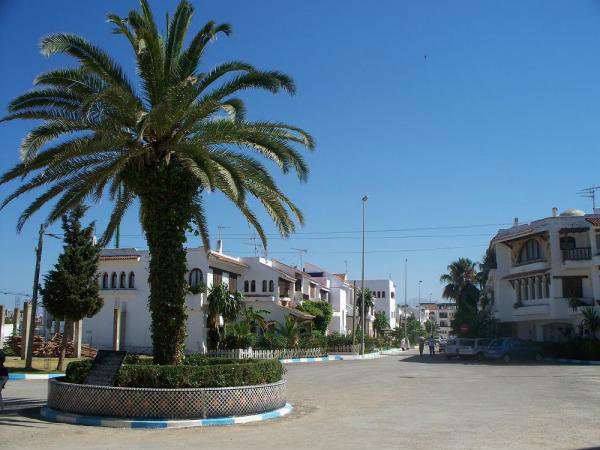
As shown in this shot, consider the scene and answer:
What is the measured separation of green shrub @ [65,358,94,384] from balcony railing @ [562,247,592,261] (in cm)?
3578

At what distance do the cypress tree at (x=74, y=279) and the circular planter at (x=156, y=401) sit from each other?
1396cm

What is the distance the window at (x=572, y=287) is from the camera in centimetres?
4144

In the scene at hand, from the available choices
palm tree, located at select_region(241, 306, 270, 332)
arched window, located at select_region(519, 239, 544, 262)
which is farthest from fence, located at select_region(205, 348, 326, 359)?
arched window, located at select_region(519, 239, 544, 262)

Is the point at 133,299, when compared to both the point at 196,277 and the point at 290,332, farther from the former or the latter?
the point at 290,332

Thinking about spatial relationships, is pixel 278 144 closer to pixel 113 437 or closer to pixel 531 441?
pixel 113 437

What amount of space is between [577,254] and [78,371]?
36.7 m

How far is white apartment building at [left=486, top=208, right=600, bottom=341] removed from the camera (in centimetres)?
4078

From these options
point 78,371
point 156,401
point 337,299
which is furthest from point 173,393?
point 337,299

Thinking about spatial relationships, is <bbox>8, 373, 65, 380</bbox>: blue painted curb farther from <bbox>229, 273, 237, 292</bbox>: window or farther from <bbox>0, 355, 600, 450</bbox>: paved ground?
<bbox>229, 273, 237, 292</bbox>: window

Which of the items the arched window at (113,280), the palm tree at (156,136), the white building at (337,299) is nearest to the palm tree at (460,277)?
the white building at (337,299)

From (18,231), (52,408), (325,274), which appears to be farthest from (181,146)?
(325,274)

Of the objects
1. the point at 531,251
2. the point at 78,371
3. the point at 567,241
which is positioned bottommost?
the point at 78,371

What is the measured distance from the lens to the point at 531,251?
45.2m

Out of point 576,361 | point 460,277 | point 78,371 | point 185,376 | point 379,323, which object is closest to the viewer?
point 185,376
